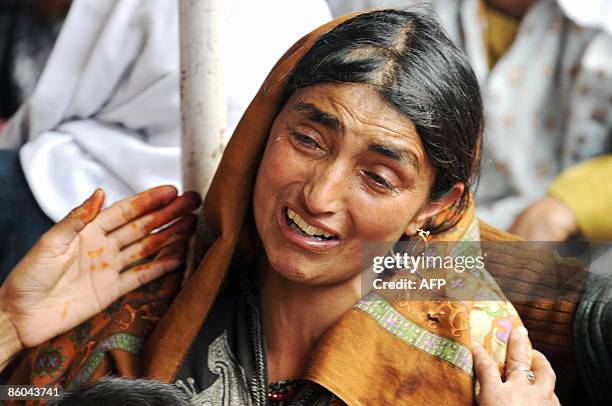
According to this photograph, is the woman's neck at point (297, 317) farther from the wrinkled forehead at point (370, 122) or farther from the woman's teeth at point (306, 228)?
the wrinkled forehead at point (370, 122)

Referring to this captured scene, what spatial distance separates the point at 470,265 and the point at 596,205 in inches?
47.7

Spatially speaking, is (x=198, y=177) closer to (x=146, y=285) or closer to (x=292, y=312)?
(x=146, y=285)

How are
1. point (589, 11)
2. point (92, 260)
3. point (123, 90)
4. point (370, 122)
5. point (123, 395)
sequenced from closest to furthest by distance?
point (123, 395) → point (370, 122) → point (92, 260) → point (123, 90) → point (589, 11)

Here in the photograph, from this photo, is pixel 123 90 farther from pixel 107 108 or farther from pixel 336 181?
pixel 336 181

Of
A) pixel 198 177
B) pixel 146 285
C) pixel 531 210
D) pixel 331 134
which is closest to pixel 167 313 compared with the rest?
pixel 146 285

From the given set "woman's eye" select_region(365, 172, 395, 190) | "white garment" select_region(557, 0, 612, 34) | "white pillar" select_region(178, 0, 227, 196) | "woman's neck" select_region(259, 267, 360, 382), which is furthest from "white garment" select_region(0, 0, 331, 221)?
"white garment" select_region(557, 0, 612, 34)

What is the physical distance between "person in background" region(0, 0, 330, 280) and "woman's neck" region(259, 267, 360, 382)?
0.55 metres

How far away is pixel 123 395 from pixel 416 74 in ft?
2.15

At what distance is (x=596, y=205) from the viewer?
2623 millimetres

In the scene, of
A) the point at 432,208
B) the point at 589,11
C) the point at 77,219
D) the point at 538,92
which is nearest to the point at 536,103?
the point at 538,92

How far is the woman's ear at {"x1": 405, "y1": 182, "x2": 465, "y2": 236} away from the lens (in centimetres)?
150

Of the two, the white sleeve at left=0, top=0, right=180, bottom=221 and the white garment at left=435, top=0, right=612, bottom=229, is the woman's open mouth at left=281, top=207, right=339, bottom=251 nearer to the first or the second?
the white sleeve at left=0, top=0, right=180, bottom=221

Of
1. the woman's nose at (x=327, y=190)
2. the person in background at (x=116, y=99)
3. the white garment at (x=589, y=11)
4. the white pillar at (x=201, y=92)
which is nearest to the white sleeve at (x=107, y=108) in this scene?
the person in background at (x=116, y=99)

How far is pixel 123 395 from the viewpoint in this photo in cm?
123
